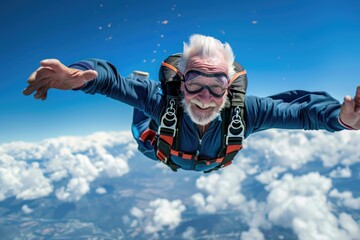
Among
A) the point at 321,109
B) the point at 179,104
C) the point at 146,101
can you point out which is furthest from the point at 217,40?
the point at 321,109

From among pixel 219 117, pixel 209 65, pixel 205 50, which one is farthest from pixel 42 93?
pixel 219 117

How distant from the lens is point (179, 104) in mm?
4867

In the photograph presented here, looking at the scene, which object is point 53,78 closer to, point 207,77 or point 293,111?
point 207,77

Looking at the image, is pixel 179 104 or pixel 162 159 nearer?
pixel 179 104

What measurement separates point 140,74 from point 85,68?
1745mm

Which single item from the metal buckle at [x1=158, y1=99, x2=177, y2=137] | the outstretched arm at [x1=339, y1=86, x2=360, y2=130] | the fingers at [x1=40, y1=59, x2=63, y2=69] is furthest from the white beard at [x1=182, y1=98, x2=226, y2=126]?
the fingers at [x1=40, y1=59, x2=63, y2=69]

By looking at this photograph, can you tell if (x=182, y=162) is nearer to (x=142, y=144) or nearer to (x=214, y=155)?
(x=214, y=155)

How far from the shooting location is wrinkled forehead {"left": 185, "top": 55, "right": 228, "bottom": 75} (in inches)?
185

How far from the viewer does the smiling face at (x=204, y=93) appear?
4652mm

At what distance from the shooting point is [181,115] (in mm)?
4938

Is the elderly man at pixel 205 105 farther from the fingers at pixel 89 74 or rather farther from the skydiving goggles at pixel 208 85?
the fingers at pixel 89 74

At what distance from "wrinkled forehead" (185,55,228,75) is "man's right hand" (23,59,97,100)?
202 cm

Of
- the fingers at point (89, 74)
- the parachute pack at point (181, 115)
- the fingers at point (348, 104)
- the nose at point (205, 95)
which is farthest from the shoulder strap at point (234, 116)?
the fingers at point (89, 74)

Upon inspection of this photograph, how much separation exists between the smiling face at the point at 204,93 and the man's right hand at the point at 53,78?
1.90 m
